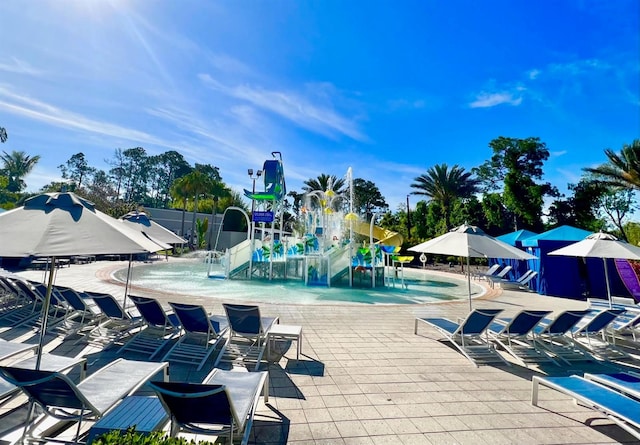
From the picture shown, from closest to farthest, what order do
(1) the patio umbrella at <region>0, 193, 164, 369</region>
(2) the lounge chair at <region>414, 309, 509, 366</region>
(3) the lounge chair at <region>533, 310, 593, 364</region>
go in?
(1) the patio umbrella at <region>0, 193, 164, 369</region> < (2) the lounge chair at <region>414, 309, 509, 366</region> < (3) the lounge chair at <region>533, 310, 593, 364</region>

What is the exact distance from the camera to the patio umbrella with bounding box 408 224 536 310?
19.9 feet

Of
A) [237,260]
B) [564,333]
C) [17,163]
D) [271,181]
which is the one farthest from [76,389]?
[17,163]

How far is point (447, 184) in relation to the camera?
103ft

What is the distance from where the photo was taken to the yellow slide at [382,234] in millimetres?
21562

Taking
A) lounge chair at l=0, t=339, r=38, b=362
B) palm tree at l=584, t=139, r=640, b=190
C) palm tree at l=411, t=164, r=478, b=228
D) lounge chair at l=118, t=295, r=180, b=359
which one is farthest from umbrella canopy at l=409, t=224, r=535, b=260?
palm tree at l=411, t=164, r=478, b=228

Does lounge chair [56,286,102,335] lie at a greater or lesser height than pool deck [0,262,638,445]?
greater

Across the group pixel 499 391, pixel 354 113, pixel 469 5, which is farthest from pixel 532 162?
pixel 499 391

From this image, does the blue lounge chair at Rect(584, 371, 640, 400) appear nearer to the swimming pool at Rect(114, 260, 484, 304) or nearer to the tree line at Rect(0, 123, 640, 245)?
the swimming pool at Rect(114, 260, 484, 304)

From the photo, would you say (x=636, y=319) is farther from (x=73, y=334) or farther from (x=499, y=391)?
(x=73, y=334)

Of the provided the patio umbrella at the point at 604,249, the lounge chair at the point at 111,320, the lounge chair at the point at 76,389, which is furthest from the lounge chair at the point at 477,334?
the lounge chair at the point at 111,320

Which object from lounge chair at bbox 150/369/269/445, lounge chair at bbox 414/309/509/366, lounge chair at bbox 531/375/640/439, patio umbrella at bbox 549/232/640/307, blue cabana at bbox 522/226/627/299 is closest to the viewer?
lounge chair at bbox 150/369/269/445

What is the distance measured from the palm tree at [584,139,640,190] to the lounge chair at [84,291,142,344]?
30481 millimetres

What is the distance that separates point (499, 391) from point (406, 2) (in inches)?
371

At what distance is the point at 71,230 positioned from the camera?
106 inches
